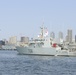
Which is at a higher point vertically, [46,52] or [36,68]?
[46,52]

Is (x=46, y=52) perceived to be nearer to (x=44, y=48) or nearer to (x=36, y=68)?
(x=44, y=48)

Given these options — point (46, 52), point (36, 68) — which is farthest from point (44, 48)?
point (36, 68)

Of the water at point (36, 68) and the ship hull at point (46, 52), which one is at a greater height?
the ship hull at point (46, 52)

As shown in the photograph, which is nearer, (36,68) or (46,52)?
(36,68)

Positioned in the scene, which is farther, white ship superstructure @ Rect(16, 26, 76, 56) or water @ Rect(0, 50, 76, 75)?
white ship superstructure @ Rect(16, 26, 76, 56)

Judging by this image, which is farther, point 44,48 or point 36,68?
point 44,48

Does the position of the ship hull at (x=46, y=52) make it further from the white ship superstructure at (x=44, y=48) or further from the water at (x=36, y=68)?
the water at (x=36, y=68)

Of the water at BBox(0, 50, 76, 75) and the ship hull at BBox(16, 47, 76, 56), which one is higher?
the ship hull at BBox(16, 47, 76, 56)

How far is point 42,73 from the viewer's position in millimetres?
55719

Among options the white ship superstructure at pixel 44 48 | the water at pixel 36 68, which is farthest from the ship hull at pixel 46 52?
the water at pixel 36 68

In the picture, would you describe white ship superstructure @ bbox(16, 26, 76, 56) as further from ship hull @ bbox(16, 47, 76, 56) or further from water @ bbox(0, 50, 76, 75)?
water @ bbox(0, 50, 76, 75)

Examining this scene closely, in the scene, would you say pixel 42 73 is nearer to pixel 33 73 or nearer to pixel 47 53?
pixel 33 73

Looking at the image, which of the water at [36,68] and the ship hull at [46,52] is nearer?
the water at [36,68]

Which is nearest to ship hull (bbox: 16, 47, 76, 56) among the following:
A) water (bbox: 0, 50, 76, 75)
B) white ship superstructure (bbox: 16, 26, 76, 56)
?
white ship superstructure (bbox: 16, 26, 76, 56)
